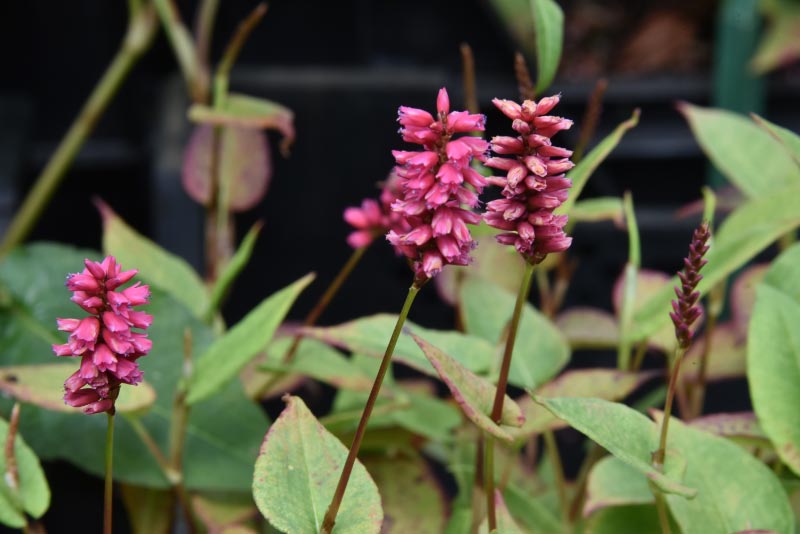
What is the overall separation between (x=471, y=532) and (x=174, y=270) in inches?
11.7

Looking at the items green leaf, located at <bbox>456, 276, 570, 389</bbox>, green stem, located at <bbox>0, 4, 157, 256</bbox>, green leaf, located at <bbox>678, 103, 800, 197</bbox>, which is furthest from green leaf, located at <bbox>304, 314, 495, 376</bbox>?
green stem, located at <bbox>0, 4, 157, 256</bbox>

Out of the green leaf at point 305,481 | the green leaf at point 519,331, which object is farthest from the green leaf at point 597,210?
the green leaf at point 305,481

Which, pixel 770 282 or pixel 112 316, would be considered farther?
pixel 770 282

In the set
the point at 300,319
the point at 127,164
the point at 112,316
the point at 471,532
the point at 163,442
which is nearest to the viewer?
the point at 112,316

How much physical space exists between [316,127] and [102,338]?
74 centimetres

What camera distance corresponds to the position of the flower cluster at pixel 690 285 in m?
0.34

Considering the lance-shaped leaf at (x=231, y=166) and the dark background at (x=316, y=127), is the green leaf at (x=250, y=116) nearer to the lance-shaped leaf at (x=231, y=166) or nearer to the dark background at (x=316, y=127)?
the lance-shaped leaf at (x=231, y=166)

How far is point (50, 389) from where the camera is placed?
48 cm

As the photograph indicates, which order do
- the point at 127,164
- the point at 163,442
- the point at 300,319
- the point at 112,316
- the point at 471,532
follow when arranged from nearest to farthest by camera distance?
1. the point at 112,316
2. the point at 471,532
3. the point at 163,442
4. the point at 300,319
5. the point at 127,164

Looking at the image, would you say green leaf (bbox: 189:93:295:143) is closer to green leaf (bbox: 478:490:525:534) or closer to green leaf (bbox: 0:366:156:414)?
green leaf (bbox: 0:366:156:414)

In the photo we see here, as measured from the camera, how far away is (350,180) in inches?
40.8

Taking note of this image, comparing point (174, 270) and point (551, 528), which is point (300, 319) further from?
point (551, 528)

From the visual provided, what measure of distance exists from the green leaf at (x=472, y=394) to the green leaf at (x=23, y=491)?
0.18 m

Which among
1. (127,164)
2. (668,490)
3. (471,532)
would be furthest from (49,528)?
(127,164)
